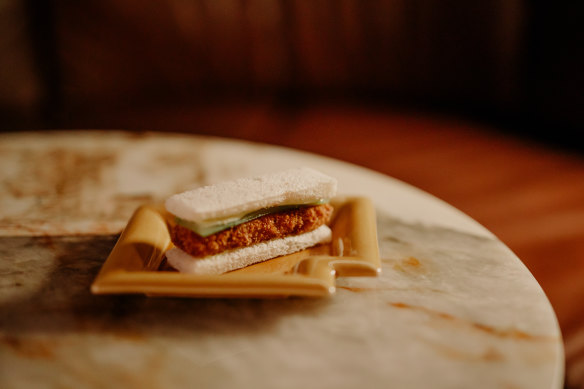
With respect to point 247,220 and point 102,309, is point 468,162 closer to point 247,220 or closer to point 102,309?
point 247,220

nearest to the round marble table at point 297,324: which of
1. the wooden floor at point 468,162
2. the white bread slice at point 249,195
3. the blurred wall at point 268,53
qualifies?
the white bread slice at point 249,195

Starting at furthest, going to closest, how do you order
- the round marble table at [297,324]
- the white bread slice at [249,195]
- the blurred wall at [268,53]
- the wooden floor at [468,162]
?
the blurred wall at [268,53] < the wooden floor at [468,162] < the white bread slice at [249,195] < the round marble table at [297,324]

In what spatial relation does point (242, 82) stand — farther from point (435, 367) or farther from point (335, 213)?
point (435, 367)

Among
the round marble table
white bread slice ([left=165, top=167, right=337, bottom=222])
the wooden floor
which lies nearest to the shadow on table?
the round marble table

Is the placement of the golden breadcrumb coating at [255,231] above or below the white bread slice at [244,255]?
above

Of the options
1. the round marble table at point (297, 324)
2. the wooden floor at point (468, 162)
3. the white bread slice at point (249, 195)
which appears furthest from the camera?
the wooden floor at point (468, 162)

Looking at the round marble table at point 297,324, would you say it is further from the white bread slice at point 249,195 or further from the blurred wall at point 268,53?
the blurred wall at point 268,53

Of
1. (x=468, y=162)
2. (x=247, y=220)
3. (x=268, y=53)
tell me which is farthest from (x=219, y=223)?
(x=268, y=53)

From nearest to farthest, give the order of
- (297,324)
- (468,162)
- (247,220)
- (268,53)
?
(297,324) < (247,220) < (468,162) < (268,53)
